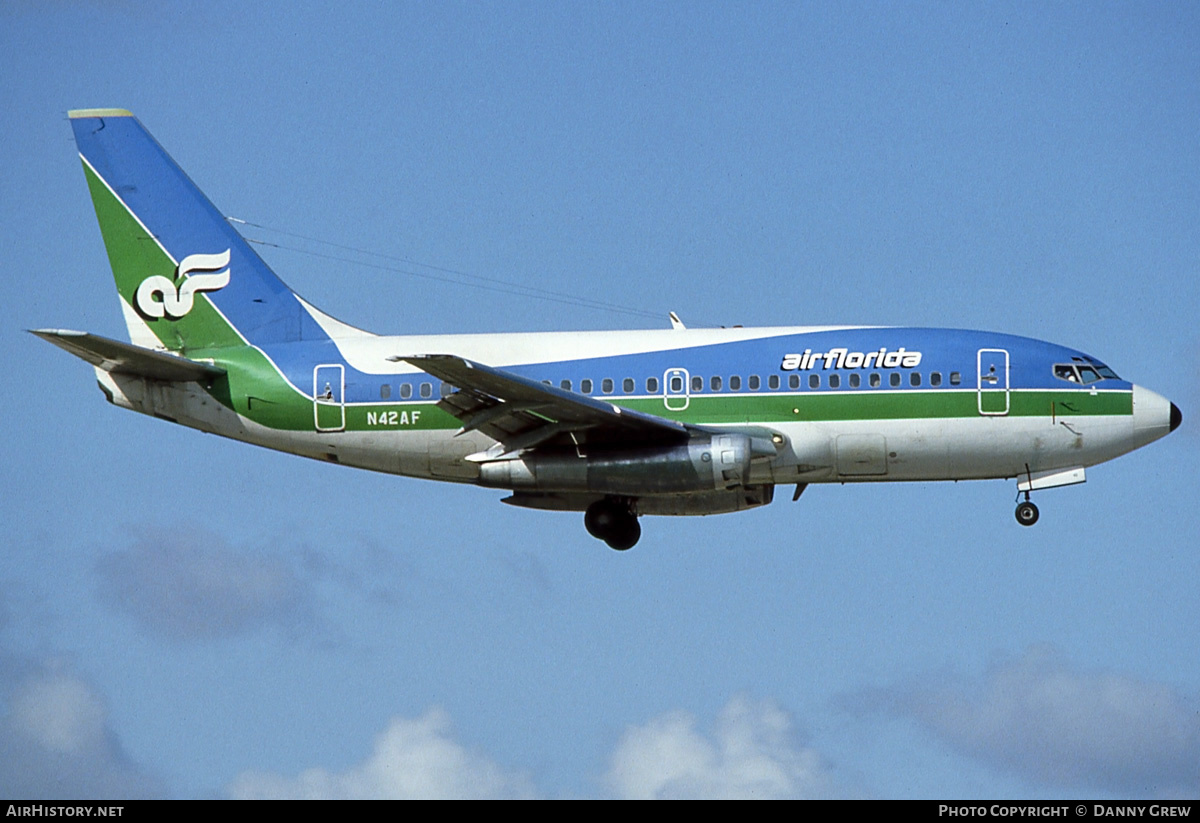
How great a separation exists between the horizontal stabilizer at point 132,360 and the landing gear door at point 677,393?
11.0 metres

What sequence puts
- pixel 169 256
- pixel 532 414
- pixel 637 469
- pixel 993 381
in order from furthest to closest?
pixel 169 256 < pixel 993 381 < pixel 637 469 < pixel 532 414

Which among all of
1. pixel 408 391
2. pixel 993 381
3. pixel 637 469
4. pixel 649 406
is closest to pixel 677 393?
pixel 649 406

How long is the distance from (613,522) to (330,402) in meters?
7.44

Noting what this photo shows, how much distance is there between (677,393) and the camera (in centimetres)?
4494

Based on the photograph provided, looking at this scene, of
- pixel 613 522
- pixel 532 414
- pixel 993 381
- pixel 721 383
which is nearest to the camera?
pixel 532 414

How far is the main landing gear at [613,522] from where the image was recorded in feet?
155

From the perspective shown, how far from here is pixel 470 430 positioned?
44031mm

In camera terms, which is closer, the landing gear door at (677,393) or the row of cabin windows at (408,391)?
the landing gear door at (677,393)

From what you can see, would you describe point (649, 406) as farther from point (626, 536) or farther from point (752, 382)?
point (626, 536)

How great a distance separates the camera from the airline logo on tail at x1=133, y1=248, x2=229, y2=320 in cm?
4891

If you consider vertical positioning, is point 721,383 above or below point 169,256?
below

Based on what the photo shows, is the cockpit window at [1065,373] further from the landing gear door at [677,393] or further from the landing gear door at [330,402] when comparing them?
the landing gear door at [330,402]

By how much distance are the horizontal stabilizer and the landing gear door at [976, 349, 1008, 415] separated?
18208 millimetres

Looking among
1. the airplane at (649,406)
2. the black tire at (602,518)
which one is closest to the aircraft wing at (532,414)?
the airplane at (649,406)
